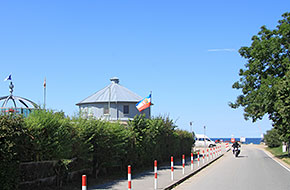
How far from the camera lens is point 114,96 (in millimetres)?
53719

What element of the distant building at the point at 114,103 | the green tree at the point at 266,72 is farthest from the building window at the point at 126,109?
the green tree at the point at 266,72

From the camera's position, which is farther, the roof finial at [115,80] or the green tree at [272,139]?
the roof finial at [115,80]

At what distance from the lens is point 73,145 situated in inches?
500

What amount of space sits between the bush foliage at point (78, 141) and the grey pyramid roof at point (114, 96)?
2999 cm

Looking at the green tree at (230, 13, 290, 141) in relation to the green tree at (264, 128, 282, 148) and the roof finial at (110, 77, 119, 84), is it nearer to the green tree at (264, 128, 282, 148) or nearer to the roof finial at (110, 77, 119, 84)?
the green tree at (264, 128, 282, 148)

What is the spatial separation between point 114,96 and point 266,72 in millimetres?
25863

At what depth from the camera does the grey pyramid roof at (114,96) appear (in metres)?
53.1

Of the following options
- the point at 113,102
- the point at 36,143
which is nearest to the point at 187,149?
the point at 113,102

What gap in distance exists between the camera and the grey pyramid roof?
174ft

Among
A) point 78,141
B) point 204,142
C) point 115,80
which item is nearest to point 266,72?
point 78,141

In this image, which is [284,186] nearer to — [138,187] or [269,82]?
[138,187]

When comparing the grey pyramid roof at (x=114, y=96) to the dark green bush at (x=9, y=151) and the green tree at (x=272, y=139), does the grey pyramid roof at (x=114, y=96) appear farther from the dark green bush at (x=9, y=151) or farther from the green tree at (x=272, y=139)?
the dark green bush at (x=9, y=151)

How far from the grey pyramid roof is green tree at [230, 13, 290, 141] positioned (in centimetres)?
2140

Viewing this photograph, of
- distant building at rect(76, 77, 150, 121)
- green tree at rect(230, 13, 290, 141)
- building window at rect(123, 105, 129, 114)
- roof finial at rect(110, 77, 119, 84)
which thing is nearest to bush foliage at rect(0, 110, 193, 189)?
green tree at rect(230, 13, 290, 141)
